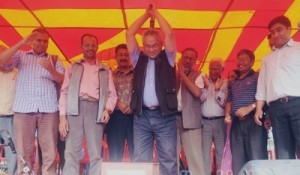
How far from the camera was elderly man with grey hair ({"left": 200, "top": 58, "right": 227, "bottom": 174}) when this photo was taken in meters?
4.16

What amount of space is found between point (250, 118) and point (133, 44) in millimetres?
1263

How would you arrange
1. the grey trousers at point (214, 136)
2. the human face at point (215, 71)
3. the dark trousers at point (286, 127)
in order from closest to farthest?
the dark trousers at point (286, 127), the grey trousers at point (214, 136), the human face at point (215, 71)

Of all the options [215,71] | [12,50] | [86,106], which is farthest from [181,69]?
[12,50]

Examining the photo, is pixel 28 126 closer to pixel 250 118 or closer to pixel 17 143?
pixel 17 143

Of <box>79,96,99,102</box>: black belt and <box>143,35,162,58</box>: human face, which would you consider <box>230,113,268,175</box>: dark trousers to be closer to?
<box>143,35,162,58</box>: human face

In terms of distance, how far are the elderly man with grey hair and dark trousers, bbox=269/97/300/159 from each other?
2.96 feet

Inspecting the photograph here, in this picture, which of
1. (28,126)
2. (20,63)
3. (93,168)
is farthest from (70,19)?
(93,168)

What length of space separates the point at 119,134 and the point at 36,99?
0.84m

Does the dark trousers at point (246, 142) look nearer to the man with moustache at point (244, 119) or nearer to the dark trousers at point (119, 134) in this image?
the man with moustache at point (244, 119)

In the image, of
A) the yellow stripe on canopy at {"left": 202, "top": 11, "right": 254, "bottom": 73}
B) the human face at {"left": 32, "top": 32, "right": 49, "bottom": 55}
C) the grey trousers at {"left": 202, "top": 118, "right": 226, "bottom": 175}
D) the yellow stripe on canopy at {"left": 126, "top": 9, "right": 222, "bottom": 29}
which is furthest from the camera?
the yellow stripe on canopy at {"left": 202, "top": 11, "right": 254, "bottom": 73}

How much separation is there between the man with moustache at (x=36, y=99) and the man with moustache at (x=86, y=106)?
0.14 m

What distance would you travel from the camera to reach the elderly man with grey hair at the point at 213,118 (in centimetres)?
416

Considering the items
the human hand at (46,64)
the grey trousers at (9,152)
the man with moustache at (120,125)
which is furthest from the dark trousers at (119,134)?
the grey trousers at (9,152)

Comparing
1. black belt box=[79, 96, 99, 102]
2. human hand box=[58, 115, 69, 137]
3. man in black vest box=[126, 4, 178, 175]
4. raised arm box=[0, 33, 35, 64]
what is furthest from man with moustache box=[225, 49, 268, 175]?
raised arm box=[0, 33, 35, 64]
